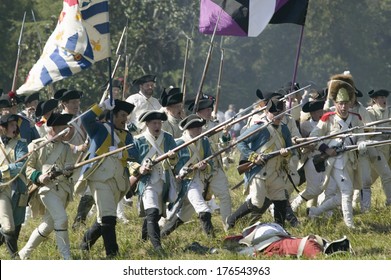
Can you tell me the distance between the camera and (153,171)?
12.8 metres

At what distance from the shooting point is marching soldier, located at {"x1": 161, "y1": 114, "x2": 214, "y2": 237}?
13203mm

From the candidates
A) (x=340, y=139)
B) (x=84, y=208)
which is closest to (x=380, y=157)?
(x=340, y=139)

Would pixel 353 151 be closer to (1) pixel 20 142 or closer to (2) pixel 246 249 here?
(2) pixel 246 249

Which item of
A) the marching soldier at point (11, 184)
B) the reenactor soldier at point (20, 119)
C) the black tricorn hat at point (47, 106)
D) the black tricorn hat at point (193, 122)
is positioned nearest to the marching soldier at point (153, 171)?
the black tricorn hat at point (193, 122)

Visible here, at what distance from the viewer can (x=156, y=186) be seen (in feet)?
42.1

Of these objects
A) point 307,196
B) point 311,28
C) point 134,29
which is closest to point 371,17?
point 311,28

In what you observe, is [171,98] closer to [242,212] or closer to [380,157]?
[242,212]

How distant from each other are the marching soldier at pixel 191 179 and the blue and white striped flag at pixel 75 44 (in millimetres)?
1637

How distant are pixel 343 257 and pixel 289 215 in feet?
9.76

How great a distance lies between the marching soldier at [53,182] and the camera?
12.1 meters

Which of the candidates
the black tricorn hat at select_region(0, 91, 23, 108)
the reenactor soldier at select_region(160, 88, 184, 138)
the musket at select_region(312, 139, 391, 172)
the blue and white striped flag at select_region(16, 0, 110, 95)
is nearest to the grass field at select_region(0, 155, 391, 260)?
the musket at select_region(312, 139, 391, 172)

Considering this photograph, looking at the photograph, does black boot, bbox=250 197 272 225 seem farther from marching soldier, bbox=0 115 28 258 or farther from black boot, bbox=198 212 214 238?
marching soldier, bbox=0 115 28 258

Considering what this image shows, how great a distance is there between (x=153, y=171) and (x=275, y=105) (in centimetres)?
181

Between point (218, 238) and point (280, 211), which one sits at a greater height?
point (280, 211)
